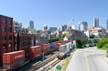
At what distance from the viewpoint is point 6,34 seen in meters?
56.0

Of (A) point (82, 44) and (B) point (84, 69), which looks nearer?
(B) point (84, 69)

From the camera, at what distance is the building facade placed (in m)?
53.4

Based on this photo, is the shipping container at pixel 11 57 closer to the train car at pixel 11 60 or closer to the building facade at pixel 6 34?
the train car at pixel 11 60

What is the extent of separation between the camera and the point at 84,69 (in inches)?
2057

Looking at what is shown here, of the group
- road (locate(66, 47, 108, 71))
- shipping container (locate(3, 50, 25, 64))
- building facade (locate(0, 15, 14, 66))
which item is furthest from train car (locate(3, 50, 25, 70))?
road (locate(66, 47, 108, 71))

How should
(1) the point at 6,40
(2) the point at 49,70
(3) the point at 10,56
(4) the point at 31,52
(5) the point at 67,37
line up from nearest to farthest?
(3) the point at 10,56 → (2) the point at 49,70 → (1) the point at 6,40 → (4) the point at 31,52 → (5) the point at 67,37

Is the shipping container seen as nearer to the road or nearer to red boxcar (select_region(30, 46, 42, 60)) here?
the road

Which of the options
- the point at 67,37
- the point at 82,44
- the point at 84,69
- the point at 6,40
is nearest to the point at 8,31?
the point at 6,40

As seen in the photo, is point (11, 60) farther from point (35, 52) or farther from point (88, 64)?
point (88, 64)

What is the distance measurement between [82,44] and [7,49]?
4494 inches

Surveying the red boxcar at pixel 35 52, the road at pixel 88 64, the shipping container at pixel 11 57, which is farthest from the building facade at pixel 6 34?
the road at pixel 88 64

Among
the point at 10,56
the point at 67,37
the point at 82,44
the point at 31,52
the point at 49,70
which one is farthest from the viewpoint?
the point at 67,37

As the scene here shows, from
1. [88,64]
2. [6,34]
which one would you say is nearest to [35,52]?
[6,34]

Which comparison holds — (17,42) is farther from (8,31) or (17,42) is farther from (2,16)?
(2,16)
